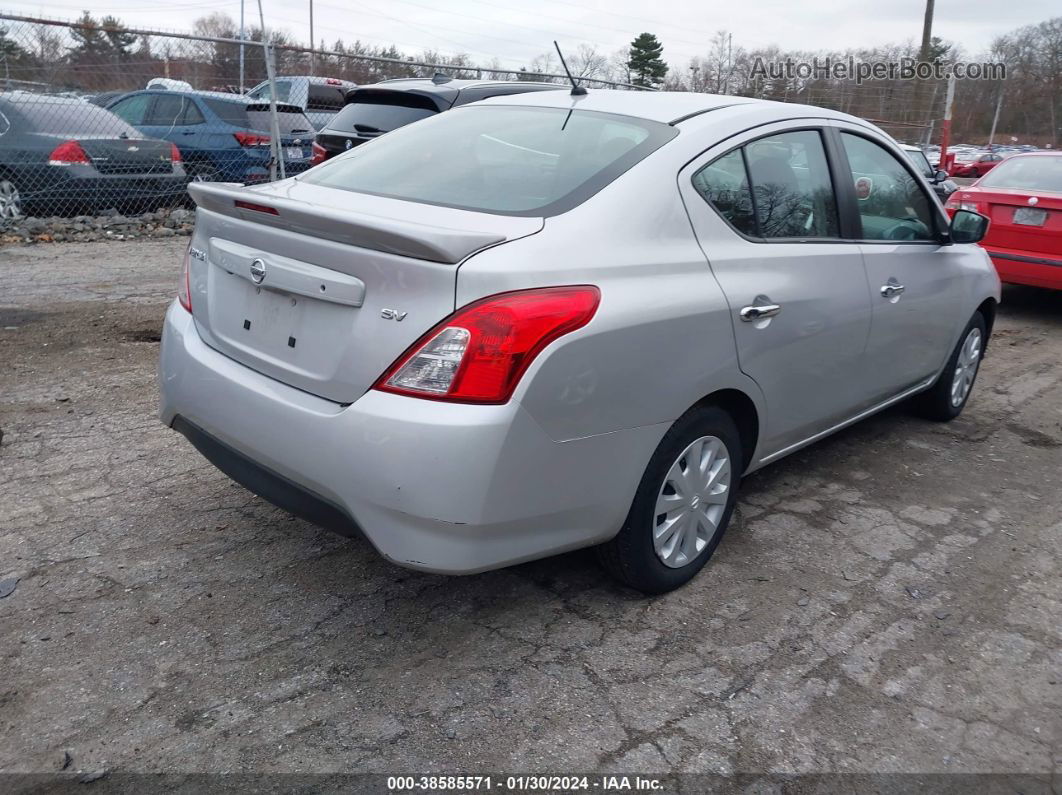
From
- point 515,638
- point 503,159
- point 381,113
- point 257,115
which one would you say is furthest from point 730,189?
point 257,115

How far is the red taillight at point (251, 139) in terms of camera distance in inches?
460

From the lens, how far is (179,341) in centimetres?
312

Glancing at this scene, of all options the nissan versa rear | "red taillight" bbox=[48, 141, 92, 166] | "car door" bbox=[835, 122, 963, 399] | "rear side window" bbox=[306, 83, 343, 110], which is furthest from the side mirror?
"rear side window" bbox=[306, 83, 343, 110]

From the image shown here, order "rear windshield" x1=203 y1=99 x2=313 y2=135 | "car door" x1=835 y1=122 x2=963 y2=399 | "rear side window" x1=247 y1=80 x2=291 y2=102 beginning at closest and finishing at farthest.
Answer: "car door" x1=835 y1=122 x2=963 y2=399 → "rear windshield" x1=203 y1=99 x2=313 y2=135 → "rear side window" x1=247 y1=80 x2=291 y2=102

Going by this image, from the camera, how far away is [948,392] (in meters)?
4.99

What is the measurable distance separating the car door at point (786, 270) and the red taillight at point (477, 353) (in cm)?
89

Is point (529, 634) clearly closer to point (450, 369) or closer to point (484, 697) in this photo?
point (484, 697)

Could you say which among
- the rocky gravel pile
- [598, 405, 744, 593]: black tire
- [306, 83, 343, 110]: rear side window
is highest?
[306, 83, 343, 110]: rear side window

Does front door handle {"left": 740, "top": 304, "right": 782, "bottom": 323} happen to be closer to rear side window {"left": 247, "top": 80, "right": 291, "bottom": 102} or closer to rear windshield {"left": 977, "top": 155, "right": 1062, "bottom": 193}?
rear windshield {"left": 977, "top": 155, "right": 1062, "bottom": 193}

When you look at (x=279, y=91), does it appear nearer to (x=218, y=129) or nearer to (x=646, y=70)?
(x=218, y=129)

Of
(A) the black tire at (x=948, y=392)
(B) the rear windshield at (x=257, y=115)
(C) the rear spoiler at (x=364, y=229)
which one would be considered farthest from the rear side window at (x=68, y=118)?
(A) the black tire at (x=948, y=392)

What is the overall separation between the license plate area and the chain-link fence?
436cm

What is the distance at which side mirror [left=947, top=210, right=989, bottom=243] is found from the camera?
14.6 ft

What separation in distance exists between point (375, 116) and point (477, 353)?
5.94 m
